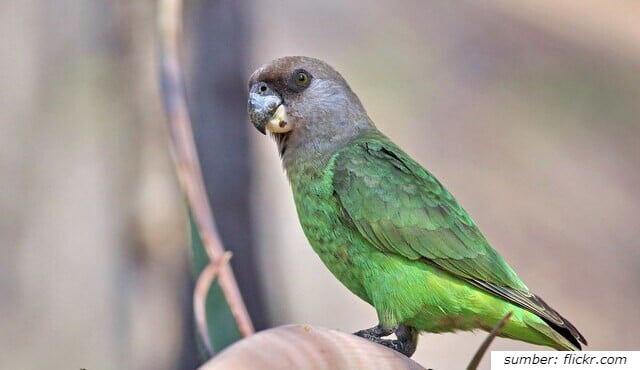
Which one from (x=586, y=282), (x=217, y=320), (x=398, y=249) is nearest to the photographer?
(x=398, y=249)

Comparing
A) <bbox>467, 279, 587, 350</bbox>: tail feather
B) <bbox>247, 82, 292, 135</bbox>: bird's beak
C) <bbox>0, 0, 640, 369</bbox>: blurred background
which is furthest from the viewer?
<bbox>0, 0, 640, 369</bbox>: blurred background

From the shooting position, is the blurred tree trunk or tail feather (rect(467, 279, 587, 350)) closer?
tail feather (rect(467, 279, 587, 350))

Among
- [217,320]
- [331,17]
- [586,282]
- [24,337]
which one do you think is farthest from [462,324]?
[24,337]

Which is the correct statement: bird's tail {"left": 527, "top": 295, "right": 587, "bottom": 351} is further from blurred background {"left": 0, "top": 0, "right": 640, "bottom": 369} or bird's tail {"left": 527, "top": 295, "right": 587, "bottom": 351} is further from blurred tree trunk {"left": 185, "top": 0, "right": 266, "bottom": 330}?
blurred tree trunk {"left": 185, "top": 0, "right": 266, "bottom": 330}

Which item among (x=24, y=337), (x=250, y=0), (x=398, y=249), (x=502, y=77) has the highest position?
(x=250, y=0)

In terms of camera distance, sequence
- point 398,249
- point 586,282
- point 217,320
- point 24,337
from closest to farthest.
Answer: point 398,249 → point 217,320 → point 586,282 → point 24,337

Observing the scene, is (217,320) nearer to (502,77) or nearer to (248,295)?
(248,295)

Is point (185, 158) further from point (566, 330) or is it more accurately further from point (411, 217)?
point (566, 330)

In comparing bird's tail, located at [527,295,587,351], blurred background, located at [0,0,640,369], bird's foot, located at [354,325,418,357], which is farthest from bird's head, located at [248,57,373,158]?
blurred background, located at [0,0,640,369]
